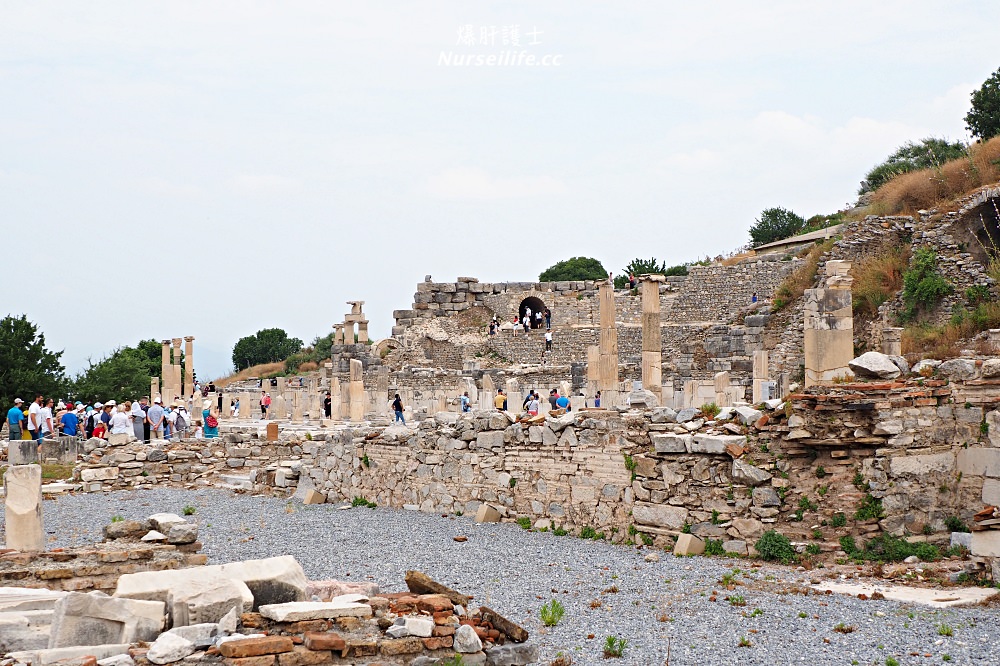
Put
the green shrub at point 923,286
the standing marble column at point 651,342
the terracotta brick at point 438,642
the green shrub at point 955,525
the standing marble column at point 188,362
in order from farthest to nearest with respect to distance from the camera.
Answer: the standing marble column at point 188,362
the green shrub at point 923,286
the standing marble column at point 651,342
the green shrub at point 955,525
the terracotta brick at point 438,642

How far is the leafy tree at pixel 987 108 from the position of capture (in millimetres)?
38281

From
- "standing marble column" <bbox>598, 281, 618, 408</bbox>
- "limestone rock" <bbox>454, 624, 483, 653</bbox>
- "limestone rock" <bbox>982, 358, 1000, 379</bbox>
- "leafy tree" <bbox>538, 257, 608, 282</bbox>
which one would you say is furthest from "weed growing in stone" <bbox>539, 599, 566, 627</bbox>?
"leafy tree" <bbox>538, 257, 608, 282</bbox>

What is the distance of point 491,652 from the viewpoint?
5715mm

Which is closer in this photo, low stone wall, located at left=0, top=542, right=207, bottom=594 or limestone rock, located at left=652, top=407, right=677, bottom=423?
low stone wall, located at left=0, top=542, right=207, bottom=594

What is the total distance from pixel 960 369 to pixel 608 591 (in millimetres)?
4239

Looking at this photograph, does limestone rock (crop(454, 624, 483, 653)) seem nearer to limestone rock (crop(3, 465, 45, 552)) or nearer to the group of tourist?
limestone rock (crop(3, 465, 45, 552))

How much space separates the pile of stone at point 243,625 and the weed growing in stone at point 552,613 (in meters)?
1.04

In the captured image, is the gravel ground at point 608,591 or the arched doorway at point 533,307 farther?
the arched doorway at point 533,307

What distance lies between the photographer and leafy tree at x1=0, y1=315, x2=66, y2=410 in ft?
104

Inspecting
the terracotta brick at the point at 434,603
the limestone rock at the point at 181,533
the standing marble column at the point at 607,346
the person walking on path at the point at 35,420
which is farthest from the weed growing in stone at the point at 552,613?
the person walking on path at the point at 35,420

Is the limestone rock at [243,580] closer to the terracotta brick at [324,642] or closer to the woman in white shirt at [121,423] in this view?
the terracotta brick at [324,642]

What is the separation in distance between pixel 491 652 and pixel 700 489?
4436mm

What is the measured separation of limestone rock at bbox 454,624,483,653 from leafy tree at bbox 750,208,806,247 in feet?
174

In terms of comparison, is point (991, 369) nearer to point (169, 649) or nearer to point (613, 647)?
point (613, 647)
